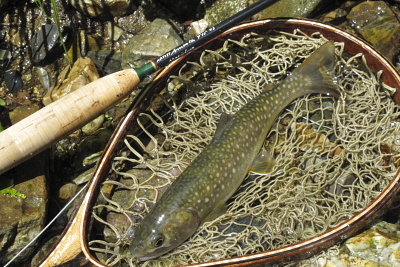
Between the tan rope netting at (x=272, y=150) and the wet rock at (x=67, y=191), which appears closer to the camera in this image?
the tan rope netting at (x=272, y=150)

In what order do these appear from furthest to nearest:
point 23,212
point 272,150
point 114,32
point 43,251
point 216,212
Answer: point 114,32
point 272,150
point 43,251
point 23,212
point 216,212

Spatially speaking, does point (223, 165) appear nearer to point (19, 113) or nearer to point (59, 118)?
point (59, 118)

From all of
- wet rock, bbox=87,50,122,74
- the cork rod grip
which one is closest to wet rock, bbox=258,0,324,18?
wet rock, bbox=87,50,122,74

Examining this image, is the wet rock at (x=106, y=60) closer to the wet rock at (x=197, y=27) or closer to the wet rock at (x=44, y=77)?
the wet rock at (x=44, y=77)

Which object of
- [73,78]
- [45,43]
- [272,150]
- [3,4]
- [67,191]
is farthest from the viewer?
[3,4]

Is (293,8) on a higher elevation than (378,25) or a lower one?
higher

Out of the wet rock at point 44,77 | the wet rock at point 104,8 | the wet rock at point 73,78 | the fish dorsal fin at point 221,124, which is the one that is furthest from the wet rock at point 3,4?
the fish dorsal fin at point 221,124

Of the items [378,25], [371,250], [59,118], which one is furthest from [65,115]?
[378,25]
